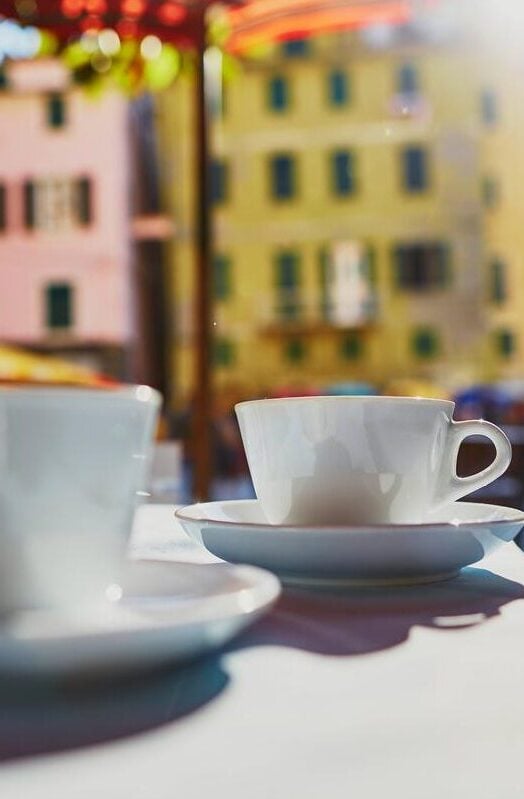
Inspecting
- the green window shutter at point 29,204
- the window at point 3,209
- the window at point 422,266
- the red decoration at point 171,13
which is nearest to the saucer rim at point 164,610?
the red decoration at point 171,13

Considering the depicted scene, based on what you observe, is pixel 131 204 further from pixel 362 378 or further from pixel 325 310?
pixel 362 378

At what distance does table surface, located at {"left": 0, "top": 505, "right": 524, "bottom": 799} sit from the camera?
0.18 m

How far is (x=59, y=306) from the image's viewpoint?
9875 millimetres

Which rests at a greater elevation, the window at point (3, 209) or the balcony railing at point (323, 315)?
the window at point (3, 209)

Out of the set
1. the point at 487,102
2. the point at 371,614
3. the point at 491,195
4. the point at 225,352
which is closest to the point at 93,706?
the point at 371,614

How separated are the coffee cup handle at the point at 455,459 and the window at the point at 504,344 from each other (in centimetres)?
1017

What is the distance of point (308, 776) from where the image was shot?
18 cm

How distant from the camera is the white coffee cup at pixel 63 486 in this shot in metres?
0.27

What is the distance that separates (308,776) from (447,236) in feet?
35.0

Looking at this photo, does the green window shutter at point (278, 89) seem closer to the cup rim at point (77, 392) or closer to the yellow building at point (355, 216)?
the yellow building at point (355, 216)

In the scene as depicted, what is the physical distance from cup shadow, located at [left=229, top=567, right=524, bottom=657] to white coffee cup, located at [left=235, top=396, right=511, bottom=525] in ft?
0.20

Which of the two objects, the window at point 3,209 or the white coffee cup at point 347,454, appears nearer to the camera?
the white coffee cup at point 347,454

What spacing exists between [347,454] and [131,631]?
245mm

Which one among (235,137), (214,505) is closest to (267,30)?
(214,505)
